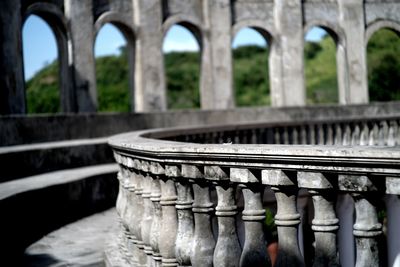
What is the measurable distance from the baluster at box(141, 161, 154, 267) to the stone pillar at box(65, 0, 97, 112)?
12.4 meters

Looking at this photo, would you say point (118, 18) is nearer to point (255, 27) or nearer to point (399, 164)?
point (255, 27)

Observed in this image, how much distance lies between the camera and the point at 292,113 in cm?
1438

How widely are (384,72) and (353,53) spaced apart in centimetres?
1574

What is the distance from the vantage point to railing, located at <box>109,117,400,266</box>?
2.06 metres

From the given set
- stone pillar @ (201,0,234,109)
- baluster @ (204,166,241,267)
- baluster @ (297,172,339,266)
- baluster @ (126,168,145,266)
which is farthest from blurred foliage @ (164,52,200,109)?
baluster @ (297,172,339,266)

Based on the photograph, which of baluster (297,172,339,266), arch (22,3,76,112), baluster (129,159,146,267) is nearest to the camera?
baluster (297,172,339,266)

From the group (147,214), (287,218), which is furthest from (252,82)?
(287,218)

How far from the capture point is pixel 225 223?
107 inches

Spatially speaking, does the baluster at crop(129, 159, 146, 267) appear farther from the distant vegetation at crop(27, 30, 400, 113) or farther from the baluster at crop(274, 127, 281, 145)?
the distant vegetation at crop(27, 30, 400, 113)

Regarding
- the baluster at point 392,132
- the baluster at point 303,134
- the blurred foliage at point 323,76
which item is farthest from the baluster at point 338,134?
the blurred foliage at point 323,76

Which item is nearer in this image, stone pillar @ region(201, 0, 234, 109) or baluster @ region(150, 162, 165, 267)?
baluster @ region(150, 162, 165, 267)

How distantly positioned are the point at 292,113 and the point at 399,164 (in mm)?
12616

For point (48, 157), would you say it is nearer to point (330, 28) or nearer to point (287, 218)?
point (287, 218)

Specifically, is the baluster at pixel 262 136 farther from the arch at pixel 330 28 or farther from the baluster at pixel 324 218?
the arch at pixel 330 28
